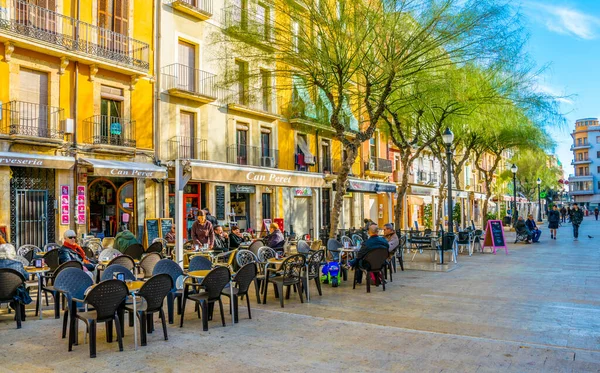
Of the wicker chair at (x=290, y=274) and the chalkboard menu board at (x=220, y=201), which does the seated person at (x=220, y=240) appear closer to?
the wicker chair at (x=290, y=274)

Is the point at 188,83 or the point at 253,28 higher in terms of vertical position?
the point at 188,83

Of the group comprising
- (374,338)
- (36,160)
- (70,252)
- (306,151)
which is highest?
(306,151)

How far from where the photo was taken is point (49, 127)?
45.9 ft

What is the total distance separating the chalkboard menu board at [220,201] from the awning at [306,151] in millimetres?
5843

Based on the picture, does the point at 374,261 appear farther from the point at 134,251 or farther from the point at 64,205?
the point at 64,205

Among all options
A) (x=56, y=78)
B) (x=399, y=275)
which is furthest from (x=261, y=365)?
(x=56, y=78)

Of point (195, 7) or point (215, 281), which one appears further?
point (195, 7)

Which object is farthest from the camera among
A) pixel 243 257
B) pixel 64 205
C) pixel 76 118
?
pixel 76 118

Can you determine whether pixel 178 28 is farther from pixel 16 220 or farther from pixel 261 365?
pixel 261 365

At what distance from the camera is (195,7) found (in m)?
18.2

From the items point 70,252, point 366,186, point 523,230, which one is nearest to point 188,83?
point 366,186

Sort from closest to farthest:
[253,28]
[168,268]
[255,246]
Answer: [168,268]
[255,246]
[253,28]

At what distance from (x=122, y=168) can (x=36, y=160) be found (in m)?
2.31

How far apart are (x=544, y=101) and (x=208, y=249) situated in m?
12.8
